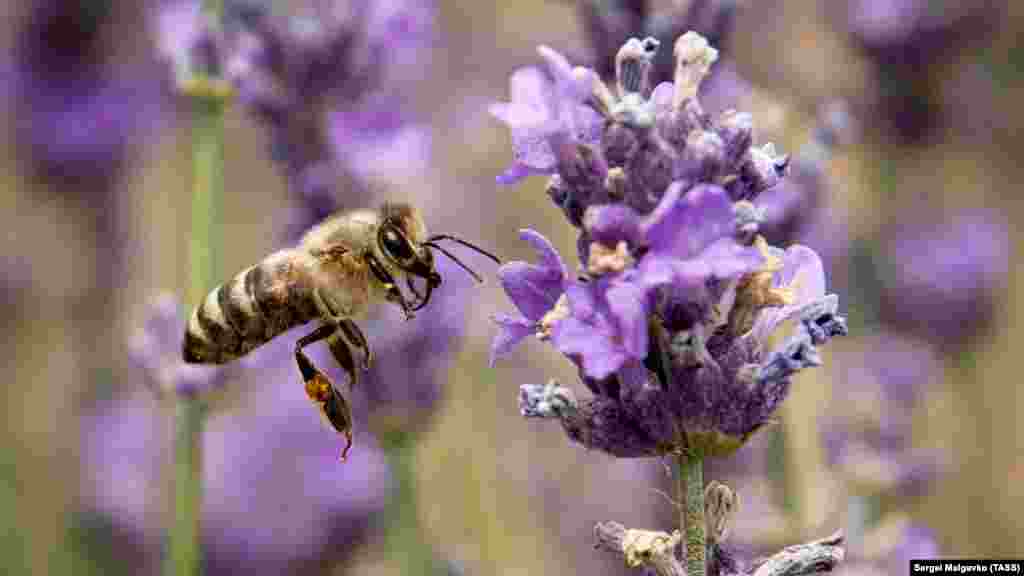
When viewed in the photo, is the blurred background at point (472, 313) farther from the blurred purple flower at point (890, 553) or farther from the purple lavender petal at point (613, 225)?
the purple lavender petal at point (613, 225)

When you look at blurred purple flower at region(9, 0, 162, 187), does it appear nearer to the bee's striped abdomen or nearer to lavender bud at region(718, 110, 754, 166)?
the bee's striped abdomen

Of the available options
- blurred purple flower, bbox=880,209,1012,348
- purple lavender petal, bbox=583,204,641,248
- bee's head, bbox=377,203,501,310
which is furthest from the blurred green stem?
purple lavender petal, bbox=583,204,641,248

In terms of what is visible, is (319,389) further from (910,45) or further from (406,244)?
(910,45)

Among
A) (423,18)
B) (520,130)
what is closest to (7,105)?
(423,18)

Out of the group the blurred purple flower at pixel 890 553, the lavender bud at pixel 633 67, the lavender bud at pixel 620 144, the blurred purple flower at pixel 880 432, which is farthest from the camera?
the blurred purple flower at pixel 880 432

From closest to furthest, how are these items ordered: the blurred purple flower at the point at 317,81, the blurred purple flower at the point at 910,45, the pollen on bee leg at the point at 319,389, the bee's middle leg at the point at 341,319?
the pollen on bee leg at the point at 319,389 < the bee's middle leg at the point at 341,319 < the blurred purple flower at the point at 317,81 < the blurred purple flower at the point at 910,45

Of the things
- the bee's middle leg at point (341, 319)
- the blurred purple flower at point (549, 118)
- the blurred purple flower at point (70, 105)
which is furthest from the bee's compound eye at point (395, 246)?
the blurred purple flower at point (70, 105)
